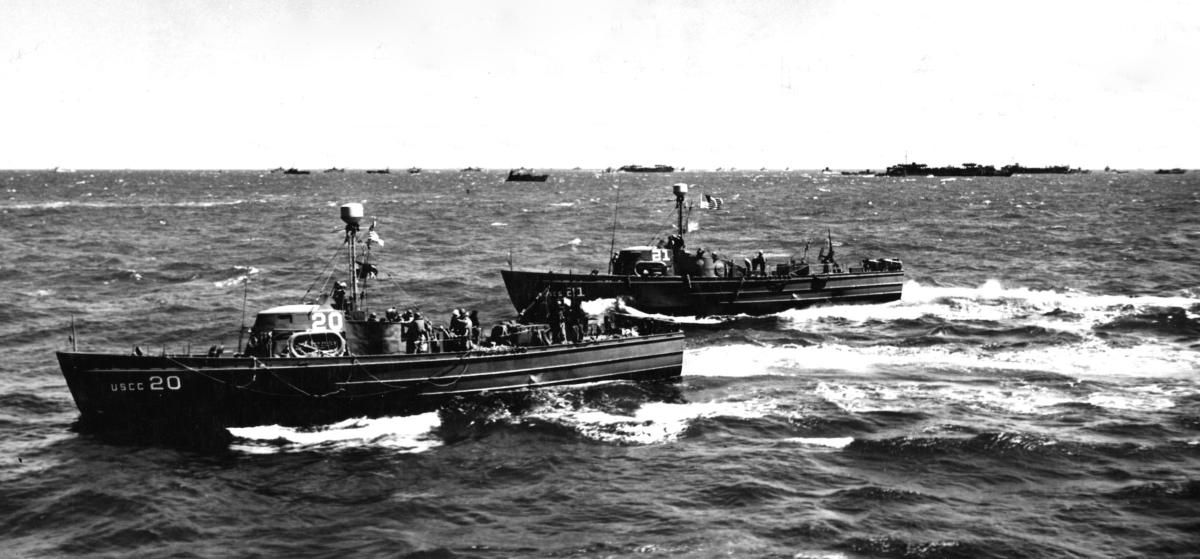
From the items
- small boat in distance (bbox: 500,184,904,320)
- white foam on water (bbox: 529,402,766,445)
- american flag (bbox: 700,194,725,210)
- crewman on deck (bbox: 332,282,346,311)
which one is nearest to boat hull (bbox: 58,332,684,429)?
white foam on water (bbox: 529,402,766,445)

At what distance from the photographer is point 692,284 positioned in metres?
46.3

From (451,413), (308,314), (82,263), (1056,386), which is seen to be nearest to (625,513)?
(451,413)

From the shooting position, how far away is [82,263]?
220 feet

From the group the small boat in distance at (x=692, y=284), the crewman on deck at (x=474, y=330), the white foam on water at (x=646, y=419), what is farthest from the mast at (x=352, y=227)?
the small boat in distance at (x=692, y=284)

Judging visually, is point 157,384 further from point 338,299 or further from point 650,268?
point 650,268

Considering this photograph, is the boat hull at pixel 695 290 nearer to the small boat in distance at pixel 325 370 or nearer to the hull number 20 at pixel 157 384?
the small boat in distance at pixel 325 370

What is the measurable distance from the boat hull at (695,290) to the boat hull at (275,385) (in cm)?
1529

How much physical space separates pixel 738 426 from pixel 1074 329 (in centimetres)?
2316

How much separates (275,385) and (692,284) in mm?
24400

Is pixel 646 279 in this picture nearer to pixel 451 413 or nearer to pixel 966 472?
pixel 451 413

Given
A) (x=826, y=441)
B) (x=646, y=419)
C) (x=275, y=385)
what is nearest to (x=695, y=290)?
(x=646, y=419)

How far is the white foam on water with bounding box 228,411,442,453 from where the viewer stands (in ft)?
84.7

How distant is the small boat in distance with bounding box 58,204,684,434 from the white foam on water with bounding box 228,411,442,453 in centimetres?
29

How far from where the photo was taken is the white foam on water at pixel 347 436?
84.7 feet
